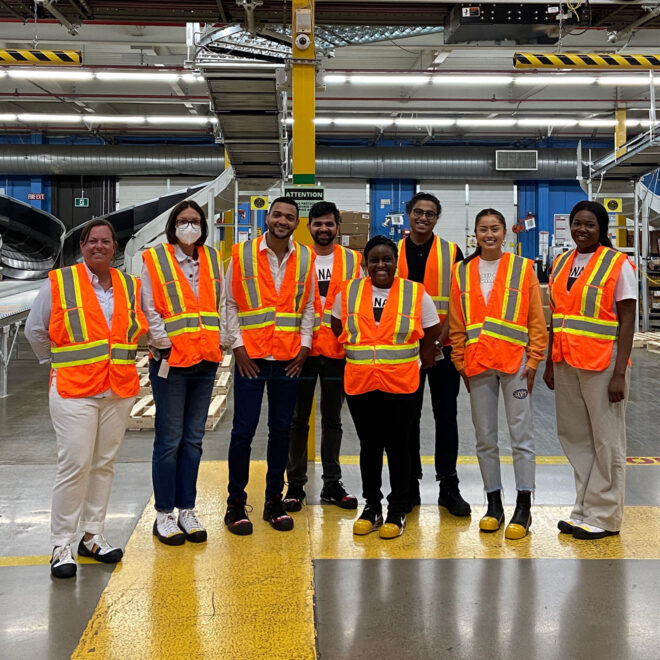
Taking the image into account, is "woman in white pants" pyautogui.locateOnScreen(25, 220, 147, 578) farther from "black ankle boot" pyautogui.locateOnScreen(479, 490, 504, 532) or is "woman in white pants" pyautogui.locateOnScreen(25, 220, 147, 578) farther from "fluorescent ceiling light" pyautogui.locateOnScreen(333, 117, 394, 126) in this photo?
"fluorescent ceiling light" pyautogui.locateOnScreen(333, 117, 394, 126)

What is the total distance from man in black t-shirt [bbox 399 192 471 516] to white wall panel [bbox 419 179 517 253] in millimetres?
16405

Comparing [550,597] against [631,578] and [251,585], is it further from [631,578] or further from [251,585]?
[251,585]

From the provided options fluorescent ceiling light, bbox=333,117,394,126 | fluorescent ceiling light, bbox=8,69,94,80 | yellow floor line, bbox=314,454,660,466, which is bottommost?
yellow floor line, bbox=314,454,660,466

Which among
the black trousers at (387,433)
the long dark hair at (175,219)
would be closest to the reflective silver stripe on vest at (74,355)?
the long dark hair at (175,219)

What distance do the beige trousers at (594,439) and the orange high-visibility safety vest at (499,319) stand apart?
0.34 metres

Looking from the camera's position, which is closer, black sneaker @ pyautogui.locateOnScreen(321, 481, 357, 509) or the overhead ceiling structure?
black sneaker @ pyautogui.locateOnScreen(321, 481, 357, 509)

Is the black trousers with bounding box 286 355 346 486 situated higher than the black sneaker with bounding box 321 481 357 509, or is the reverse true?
the black trousers with bounding box 286 355 346 486

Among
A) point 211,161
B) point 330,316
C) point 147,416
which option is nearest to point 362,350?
point 330,316

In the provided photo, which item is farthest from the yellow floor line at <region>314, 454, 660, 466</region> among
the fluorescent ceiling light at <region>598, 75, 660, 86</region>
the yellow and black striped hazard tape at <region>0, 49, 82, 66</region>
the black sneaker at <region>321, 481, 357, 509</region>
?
the fluorescent ceiling light at <region>598, 75, 660, 86</region>

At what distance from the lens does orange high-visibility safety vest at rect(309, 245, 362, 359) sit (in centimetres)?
392

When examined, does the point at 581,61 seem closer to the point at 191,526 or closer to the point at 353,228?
the point at 353,228

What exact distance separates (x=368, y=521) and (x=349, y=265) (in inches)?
61.0

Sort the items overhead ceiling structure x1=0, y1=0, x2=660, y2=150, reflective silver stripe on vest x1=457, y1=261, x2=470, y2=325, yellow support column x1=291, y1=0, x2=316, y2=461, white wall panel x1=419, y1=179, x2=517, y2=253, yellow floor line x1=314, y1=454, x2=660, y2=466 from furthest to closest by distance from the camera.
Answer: white wall panel x1=419, y1=179, x2=517, y2=253 < overhead ceiling structure x1=0, y1=0, x2=660, y2=150 < yellow floor line x1=314, y1=454, x2=660, y2=466 < yellow support column x1=291, y1=0, x2=316, y2=461 < reflective silver stripe on vest x1=457, y1=261, x2=470, y2=325

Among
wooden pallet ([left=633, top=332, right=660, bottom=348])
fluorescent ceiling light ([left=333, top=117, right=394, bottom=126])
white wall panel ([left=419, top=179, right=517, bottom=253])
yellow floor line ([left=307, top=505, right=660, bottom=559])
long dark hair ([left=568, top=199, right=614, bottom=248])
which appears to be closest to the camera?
yellow floor line ([left=307, top=505, right=660, bottom=559])
